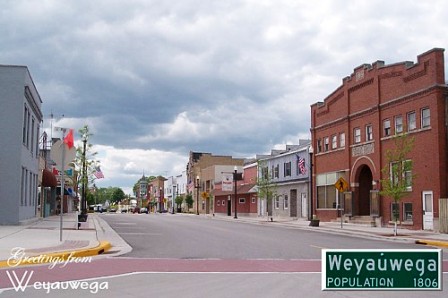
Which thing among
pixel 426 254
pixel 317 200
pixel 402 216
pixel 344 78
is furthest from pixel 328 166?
pixel 426 254

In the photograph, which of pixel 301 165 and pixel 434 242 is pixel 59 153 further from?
pixel 301 165

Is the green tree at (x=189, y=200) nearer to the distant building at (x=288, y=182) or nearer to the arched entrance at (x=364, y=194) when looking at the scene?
the distant building at (x=288, y=182)

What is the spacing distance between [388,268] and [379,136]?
36.0 meters

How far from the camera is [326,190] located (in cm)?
4738

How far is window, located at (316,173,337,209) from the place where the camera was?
46.1 m

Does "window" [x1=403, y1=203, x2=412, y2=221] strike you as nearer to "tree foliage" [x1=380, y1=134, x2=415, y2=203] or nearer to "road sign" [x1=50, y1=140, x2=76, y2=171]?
"tree foliage" [x1=380, y1=134, x2=415, y2=203]

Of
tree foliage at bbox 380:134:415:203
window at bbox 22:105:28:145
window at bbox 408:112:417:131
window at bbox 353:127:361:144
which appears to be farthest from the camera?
window at bbox 353:127:361:144

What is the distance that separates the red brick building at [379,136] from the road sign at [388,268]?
1143 inches

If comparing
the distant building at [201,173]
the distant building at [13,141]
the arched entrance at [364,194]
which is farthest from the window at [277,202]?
the distant building at [13,141]

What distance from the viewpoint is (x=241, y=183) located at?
7250 cm

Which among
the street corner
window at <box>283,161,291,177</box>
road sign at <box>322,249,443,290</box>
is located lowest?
the street corner

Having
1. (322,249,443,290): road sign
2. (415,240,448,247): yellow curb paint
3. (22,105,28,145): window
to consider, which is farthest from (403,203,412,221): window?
(322,249,443,290): road sign

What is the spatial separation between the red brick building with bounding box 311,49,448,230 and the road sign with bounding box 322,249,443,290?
95.2 ft

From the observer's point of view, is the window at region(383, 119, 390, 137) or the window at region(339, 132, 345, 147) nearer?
the window at region(383, 119, 390, 137)
